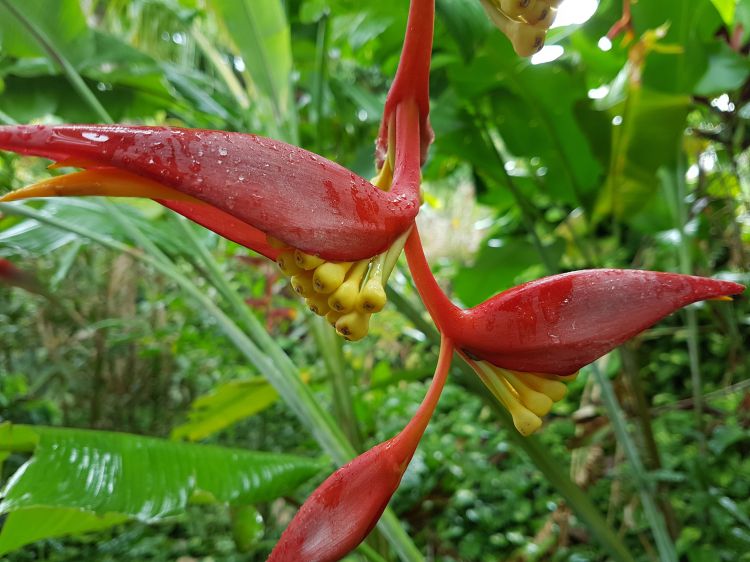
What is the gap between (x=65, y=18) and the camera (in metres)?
0.71

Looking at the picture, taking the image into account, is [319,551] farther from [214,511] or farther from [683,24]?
[214,511]

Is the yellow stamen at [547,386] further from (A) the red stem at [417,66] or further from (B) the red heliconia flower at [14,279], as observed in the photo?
(B) the red heliconia flower at [14,279]

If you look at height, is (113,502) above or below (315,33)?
below

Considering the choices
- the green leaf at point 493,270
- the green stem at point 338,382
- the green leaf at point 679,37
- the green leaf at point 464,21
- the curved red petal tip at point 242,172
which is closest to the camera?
the curved red petal tip at point 242,172

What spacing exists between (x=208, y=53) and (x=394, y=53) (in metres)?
0.51

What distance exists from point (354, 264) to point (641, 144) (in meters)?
0.66

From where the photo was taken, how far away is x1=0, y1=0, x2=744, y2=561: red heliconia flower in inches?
5.9

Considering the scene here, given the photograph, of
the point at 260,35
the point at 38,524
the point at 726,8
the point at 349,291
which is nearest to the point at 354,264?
the point at 349,291

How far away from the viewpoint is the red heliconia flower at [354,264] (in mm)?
150

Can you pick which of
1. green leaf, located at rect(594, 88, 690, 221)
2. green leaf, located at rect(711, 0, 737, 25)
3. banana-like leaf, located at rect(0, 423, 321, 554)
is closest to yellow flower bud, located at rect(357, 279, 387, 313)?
banana-like leaf, located at rect(0, 423, 321, 554)

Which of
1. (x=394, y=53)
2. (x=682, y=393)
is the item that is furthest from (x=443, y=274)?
(x=394, y=53)

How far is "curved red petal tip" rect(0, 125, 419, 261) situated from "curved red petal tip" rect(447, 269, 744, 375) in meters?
0.06

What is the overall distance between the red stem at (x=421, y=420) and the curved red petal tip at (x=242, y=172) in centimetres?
6

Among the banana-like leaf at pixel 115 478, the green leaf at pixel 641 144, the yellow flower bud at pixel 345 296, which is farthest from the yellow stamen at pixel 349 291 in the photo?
the green leaf at pixel 641 144
